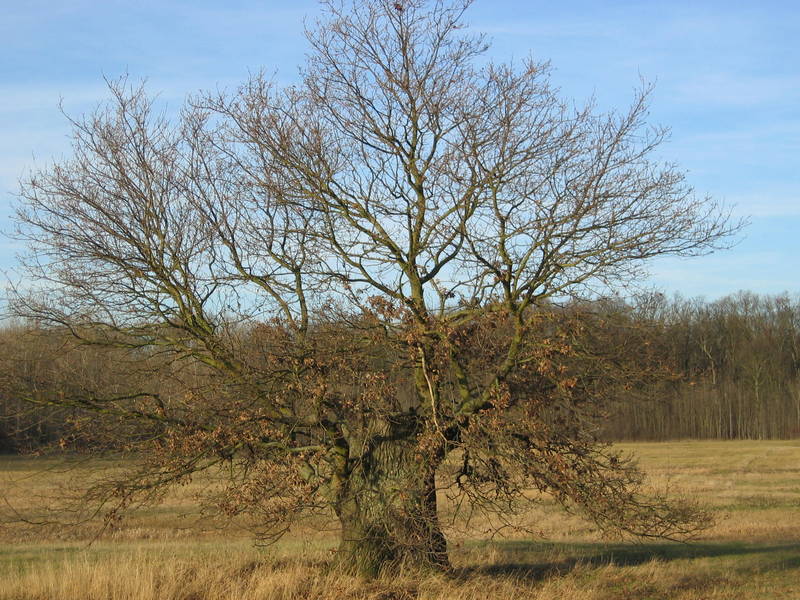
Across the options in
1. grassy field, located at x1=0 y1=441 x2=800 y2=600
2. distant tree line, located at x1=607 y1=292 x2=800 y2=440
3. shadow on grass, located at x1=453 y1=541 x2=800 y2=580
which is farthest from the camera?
distant tree line, located at x1=607 y1=292 x2=800 y2=440

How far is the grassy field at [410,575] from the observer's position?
9336mm

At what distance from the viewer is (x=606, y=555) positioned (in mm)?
13984

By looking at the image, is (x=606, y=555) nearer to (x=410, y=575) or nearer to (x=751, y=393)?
(x=410, y=575)

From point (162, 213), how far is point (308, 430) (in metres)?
3.17

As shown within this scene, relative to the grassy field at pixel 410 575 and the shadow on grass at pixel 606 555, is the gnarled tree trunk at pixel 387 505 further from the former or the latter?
the shadow on grass at pixel 606 555

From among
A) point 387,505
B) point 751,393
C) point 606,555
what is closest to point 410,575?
point 387,505

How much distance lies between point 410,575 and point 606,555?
568 cm

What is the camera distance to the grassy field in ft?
30.6

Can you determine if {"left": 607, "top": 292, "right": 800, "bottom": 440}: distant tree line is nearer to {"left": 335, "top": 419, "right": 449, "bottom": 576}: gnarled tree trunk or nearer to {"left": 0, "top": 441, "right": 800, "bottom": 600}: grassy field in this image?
{"left": 0, "top": 441, "right": 800, "bottom": 600}: grassy field

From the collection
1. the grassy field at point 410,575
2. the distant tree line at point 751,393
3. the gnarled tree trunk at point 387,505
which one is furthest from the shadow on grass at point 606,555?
the distant tree line at point 751,393

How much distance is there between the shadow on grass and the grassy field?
0.10 ft

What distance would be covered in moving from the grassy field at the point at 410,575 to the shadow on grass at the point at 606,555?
3cm

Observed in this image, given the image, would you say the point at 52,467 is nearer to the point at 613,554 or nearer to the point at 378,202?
the point at 378,202

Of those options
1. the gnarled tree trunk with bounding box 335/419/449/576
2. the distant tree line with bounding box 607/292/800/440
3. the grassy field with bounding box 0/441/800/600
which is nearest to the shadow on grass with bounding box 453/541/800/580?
the grassy field with bounding box 0/441/800/600
